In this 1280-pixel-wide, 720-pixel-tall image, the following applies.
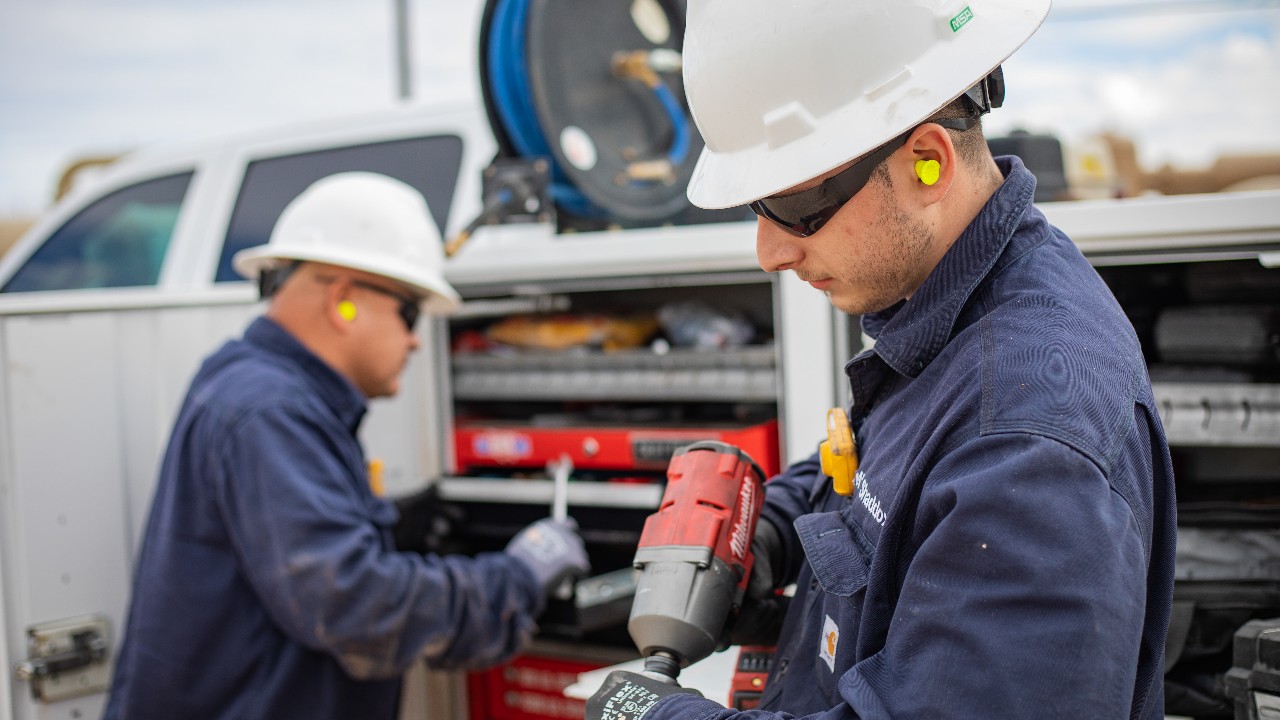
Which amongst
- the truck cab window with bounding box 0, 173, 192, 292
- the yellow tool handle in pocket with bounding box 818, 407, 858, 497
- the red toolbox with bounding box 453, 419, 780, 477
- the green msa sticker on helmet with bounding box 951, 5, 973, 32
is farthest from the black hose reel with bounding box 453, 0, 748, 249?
the truck cab window with bounding box 0, 173, 192, 292

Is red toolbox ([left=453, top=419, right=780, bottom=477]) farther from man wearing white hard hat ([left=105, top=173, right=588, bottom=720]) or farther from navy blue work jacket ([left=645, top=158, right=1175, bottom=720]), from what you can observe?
navy blue work jacket ([left=645, top=158, right=1175, bottom=720])

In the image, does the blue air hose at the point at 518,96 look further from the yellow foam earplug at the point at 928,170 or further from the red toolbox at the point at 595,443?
the yellow foam earplug at the point at 928,170

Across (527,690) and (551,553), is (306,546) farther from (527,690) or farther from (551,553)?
(527,690)

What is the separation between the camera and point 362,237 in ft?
7.28

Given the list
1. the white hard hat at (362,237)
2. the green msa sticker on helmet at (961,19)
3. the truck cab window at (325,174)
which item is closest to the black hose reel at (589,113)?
the white hard hat at (362,237)

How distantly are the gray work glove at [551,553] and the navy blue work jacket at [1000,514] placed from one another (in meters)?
1.10

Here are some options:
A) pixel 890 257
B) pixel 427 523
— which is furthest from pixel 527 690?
pixel 890 257

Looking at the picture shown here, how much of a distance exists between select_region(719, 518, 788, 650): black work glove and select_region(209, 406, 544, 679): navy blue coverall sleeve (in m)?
0.82

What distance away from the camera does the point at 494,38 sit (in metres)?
2.34

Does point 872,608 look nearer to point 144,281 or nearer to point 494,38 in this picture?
point 494,38

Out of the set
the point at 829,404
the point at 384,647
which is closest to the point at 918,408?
the point at 829,404

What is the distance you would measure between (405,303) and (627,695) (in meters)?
1.35

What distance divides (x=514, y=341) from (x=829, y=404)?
0.91 meters

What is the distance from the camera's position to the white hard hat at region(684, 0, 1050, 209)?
1.01 meters
